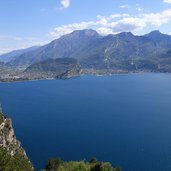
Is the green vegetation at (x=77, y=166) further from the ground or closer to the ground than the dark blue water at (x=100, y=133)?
further from the ground

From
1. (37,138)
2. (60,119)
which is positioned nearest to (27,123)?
(60,119)

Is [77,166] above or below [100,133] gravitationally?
above

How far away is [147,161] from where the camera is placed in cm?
10012

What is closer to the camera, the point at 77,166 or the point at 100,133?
the point at 77,166

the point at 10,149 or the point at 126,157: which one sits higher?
the point at 10,149

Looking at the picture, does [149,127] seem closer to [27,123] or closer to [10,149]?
[27,123]

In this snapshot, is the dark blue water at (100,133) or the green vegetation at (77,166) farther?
the dark blue water at (100,133)

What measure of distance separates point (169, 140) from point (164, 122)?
30.6 m

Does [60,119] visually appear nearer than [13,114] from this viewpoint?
Yes

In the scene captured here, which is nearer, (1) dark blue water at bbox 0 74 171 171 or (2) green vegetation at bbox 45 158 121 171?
(2) green vegetation at bbox 45 158 121 171

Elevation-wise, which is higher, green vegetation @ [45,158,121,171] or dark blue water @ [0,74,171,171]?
green vegetation @ [45,158,121,171]

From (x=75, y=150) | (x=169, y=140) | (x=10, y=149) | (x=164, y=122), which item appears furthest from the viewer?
(x=164, y=122)

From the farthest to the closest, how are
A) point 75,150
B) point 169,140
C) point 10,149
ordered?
1. point 169,140
2. point 75,150
3. point 10,149

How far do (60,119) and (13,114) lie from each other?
2583 cm
